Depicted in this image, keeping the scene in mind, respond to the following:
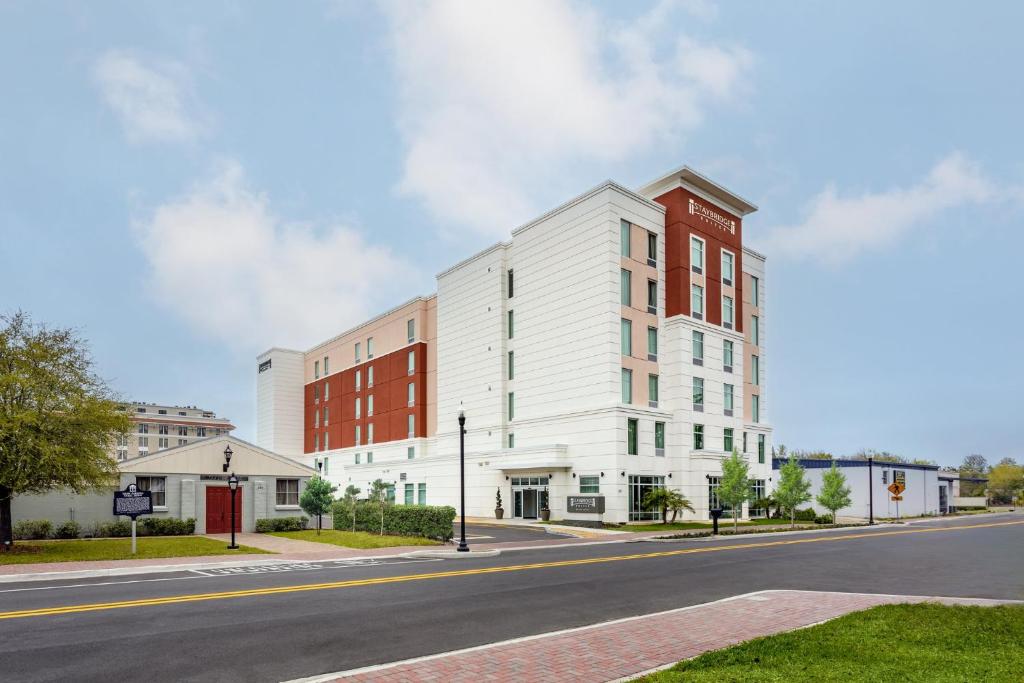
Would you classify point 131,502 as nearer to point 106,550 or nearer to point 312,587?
point 106,550

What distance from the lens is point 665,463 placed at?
49.7 m

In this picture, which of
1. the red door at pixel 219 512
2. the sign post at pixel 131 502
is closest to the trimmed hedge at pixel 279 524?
the red door at pixel 219 512

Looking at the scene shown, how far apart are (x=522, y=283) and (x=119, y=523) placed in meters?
31.2

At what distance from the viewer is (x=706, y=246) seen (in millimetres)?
54562

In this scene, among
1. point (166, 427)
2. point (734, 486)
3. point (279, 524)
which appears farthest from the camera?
point (166, 427)

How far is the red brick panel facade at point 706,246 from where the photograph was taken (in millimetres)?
52188

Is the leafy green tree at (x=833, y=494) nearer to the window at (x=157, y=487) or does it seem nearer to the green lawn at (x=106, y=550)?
the green lawn at (x=106, y=550)

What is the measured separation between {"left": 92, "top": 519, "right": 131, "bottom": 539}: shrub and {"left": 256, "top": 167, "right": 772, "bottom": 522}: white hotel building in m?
24.4

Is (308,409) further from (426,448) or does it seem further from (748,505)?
(748,505)

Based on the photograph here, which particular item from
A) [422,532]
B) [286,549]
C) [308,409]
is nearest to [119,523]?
[286,549]

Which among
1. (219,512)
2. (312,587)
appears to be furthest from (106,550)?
(312,587)

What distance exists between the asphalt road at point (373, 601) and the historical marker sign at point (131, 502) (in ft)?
26.7

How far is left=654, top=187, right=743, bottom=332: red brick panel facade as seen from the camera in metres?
52.2

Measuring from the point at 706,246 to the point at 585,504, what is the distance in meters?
21.7
